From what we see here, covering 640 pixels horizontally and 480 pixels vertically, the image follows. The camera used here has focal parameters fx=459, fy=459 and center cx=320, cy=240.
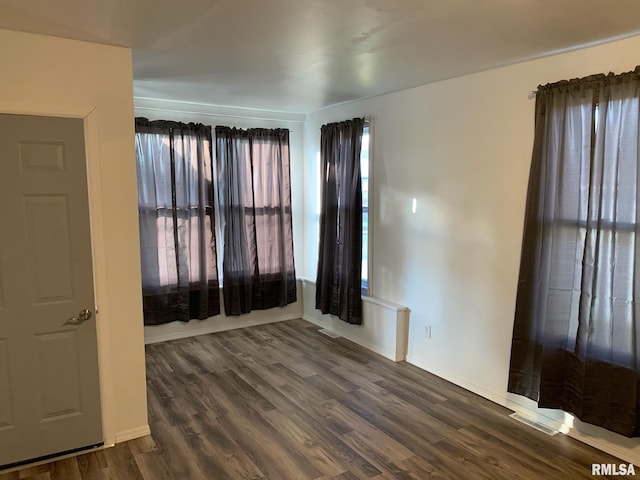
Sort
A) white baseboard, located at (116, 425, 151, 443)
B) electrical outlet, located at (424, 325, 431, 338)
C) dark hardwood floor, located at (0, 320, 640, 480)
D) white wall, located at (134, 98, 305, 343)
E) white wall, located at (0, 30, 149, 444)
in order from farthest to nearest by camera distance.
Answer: white wall, located at (134, 98, 305, 343) → electrical outlet, located at (424, 325, 431, 338) → white baseboard, located at (116, 425, 151, 443) → dark hardwood floor, located at (0, 320, 640, 480) → white wall, located at (0, 30, 149, 444)

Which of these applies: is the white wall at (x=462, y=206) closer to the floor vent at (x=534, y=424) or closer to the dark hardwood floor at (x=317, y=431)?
the floor vent at (x=534, y=424)

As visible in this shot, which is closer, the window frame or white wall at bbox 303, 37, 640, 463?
white wall at bbox 303, 37, 640, 463

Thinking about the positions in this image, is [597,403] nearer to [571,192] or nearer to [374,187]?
[571,192]

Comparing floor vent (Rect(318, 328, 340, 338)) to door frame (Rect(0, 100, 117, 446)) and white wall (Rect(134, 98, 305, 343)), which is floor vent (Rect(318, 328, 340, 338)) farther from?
door frame (Rect(0, 100, 117, 446))

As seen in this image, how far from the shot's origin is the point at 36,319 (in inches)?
106

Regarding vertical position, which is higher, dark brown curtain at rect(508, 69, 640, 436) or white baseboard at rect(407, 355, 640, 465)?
dark brown curtain at rect(508, 69, 640, 436)

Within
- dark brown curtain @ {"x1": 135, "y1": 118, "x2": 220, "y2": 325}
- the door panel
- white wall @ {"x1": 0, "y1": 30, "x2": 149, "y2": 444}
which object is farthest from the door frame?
dark brown curtain @ {"x1": 135, "y1": 118, "x2": 220, "y2": 325}

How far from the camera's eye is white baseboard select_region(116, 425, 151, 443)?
3018 millimetres

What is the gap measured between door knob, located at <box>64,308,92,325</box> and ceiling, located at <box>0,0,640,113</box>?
5.31 ft

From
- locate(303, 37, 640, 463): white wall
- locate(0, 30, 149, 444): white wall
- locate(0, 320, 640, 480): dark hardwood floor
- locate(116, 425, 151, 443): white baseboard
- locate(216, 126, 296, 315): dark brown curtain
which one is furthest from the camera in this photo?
locate(216, 126, 296, 315): dark brown curtain


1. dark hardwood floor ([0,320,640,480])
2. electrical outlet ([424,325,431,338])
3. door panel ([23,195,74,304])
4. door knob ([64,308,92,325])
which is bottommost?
dark hardwood floor ([0,320,640,480])

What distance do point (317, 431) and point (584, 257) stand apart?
209 centimetres

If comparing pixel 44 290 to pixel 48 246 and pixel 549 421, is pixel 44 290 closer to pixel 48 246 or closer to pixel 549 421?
pixel 48 246

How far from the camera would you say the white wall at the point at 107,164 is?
8.47ft
